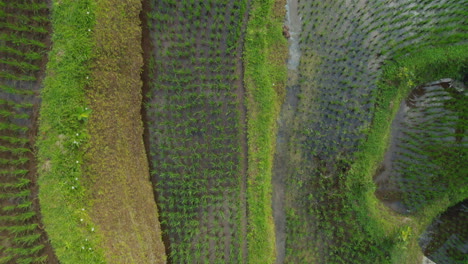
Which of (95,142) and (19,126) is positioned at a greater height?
(19,126)

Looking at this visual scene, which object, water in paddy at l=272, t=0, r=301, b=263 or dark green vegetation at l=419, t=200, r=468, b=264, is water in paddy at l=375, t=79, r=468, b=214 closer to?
dark green vegetation at l=419, t=200, r=468, b=264

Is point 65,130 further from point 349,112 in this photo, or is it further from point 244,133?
point 349,112

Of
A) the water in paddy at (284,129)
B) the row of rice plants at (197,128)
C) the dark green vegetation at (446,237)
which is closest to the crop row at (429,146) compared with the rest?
the dark green vegetation at (446,237)

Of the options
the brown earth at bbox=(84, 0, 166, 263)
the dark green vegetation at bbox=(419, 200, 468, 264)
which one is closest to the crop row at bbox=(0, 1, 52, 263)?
the brown earth at bbox=(84, 0, 166, 263)

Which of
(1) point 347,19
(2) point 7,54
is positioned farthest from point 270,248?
(2) point 7,54

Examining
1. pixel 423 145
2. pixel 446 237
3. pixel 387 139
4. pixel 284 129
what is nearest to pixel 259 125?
pixel 284 129

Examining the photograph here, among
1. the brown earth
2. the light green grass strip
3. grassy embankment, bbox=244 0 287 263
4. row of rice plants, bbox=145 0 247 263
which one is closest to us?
the light green grass strip
